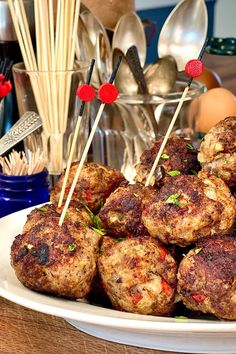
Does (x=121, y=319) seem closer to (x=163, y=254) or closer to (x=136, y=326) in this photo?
(x=136, y=326)

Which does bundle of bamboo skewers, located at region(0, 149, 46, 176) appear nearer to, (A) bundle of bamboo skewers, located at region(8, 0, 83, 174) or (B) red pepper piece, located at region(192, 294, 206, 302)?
(A) bundle of bamboo skewers, located at region(8, 0, 83, 174)

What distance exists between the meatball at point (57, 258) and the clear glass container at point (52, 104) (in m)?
0.69

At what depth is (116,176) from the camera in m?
1.36

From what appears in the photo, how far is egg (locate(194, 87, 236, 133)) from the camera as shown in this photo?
7.38ft

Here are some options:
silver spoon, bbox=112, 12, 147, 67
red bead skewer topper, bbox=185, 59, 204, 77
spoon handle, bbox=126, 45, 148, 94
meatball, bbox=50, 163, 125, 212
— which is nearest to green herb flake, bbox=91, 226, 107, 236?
meatball, bbox=50, 163, 125, 212

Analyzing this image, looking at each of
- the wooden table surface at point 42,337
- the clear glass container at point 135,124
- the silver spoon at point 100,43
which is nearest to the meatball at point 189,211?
the wooden table surface at point 42,337

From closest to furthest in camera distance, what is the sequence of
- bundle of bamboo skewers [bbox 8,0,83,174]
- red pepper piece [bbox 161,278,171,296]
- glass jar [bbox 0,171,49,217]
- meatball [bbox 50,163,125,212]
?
red pepper piece [bbox 161,278,171,296], meatball [bbox 50,163,125,212], glass jar [bbox 0,171,49,217], bundle of bamboo skewers [bbox 8,0,83,174]

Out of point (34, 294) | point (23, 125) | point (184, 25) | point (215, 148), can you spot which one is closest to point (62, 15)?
point (23, 125)

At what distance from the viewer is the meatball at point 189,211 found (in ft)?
3.59

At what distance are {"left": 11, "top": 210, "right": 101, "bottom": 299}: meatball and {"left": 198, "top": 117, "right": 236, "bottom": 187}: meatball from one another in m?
0.25

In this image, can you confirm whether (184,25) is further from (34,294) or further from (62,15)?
(34,294)

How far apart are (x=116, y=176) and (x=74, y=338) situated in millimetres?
348

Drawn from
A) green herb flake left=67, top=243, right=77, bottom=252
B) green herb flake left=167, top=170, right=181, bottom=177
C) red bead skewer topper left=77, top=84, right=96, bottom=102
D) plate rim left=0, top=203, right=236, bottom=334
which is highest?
red bead skewer topper left=77, top=84, right=96, bottom=102

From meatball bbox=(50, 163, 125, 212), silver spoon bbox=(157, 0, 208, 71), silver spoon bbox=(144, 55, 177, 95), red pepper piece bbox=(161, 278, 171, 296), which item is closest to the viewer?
red pepper piece bbox=(161, 278, 171, 296)
